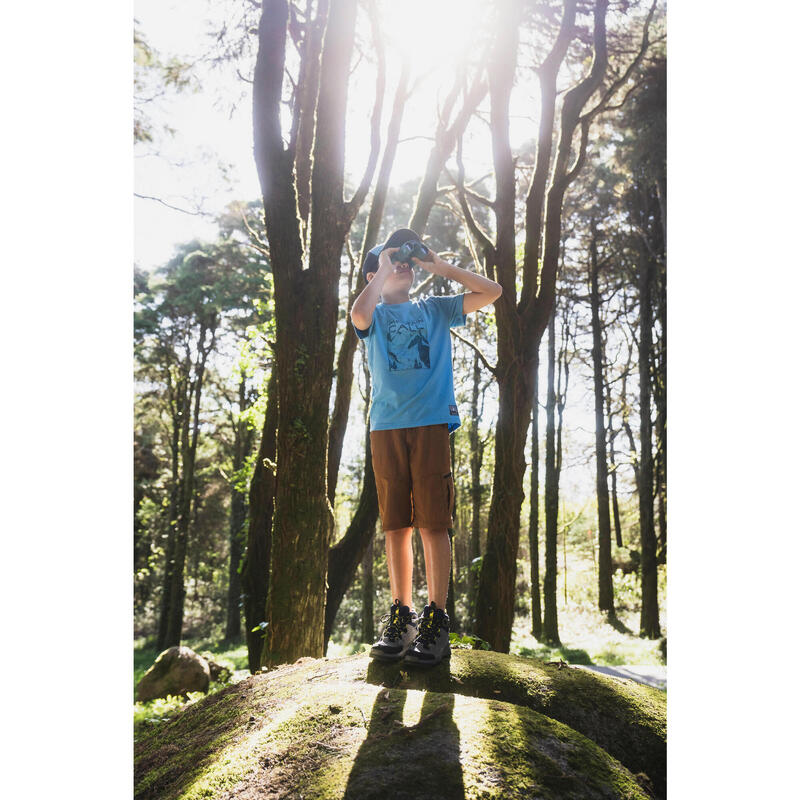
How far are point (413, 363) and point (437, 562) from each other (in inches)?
33.7

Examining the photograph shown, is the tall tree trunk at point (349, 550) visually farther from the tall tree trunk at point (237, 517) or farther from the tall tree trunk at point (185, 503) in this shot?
the tall tree trunk at point (237, 517)

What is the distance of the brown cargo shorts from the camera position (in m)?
2.44

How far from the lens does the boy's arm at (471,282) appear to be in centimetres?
260

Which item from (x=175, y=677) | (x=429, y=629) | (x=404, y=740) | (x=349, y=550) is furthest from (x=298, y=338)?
(x=175, y=677)

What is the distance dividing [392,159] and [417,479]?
14.5 ft

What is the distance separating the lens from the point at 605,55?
518cm

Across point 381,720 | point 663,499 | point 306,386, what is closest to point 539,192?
point 306,386

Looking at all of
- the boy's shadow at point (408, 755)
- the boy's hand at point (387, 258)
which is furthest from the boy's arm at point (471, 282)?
the boy's shadow at point (408, 755)

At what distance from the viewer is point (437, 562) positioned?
2.40m

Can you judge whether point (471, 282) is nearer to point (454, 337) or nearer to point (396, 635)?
point (396, 635)

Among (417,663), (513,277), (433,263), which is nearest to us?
(417,663)

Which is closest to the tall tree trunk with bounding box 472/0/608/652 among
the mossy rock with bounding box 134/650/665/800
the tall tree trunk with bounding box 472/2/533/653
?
the tall tree trunk with bounding box 472/2/533/653

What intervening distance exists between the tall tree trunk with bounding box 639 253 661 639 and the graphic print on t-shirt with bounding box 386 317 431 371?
34.9 ft
